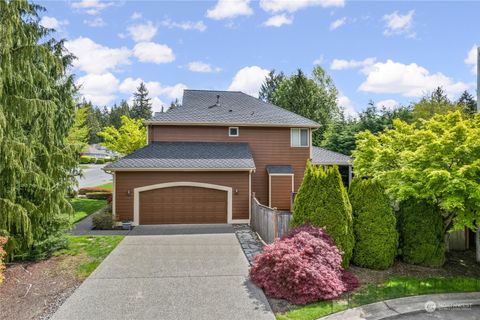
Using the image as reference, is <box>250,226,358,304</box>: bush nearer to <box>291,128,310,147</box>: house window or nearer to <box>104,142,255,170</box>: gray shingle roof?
<box>104,142,255,170</box>: gray shingle roof

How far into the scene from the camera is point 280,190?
17109 mm

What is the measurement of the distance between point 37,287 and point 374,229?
29.2 ft

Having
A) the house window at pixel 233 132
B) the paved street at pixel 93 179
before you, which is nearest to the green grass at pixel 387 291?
the house window at pixel 233 132

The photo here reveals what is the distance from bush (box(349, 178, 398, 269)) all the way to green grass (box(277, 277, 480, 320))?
717mm

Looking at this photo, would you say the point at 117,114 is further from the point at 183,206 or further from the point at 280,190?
the point at 280,190

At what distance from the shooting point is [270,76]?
5966 cm

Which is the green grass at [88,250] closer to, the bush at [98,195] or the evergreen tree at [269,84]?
the bush at [98,195]

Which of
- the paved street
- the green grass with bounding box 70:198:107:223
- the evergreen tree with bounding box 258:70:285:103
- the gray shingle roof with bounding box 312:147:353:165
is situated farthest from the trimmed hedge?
the evergreen tree with bounding box 258:70:285:103

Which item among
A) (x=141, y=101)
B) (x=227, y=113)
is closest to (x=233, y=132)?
(x=227, y=113)

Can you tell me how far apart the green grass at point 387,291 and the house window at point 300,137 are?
35.7 feet

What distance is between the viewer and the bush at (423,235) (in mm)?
8547

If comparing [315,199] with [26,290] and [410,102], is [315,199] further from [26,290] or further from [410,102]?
[410,102]

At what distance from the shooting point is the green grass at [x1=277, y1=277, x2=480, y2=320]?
618cm

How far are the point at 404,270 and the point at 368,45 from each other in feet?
43.0
